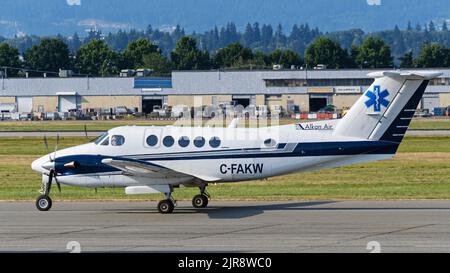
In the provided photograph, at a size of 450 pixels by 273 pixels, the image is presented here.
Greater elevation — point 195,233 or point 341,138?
point 341,138

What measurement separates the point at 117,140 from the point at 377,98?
672 cm

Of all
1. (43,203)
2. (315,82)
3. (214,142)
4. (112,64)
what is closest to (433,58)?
(315,82)

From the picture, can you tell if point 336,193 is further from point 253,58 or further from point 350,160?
point 253,58

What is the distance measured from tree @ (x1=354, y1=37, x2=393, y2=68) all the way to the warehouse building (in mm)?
49081

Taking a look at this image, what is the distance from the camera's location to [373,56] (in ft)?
546

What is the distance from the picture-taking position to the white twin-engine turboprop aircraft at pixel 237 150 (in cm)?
2289

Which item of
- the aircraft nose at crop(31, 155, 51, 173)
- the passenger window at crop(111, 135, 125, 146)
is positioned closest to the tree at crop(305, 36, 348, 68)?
the passenger window at crop(111, 135, 125, 146)

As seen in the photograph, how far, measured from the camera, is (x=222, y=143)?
929 inches

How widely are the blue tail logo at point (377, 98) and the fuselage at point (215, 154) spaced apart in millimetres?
898

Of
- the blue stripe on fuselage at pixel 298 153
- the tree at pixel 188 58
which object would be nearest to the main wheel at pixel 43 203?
the blue stripe on fuselage at pixel 298 153

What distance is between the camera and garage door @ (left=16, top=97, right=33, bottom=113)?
115769mm

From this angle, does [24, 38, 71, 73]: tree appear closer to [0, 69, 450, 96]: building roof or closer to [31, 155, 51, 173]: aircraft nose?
[0, 69, 450, 96]: building roof
